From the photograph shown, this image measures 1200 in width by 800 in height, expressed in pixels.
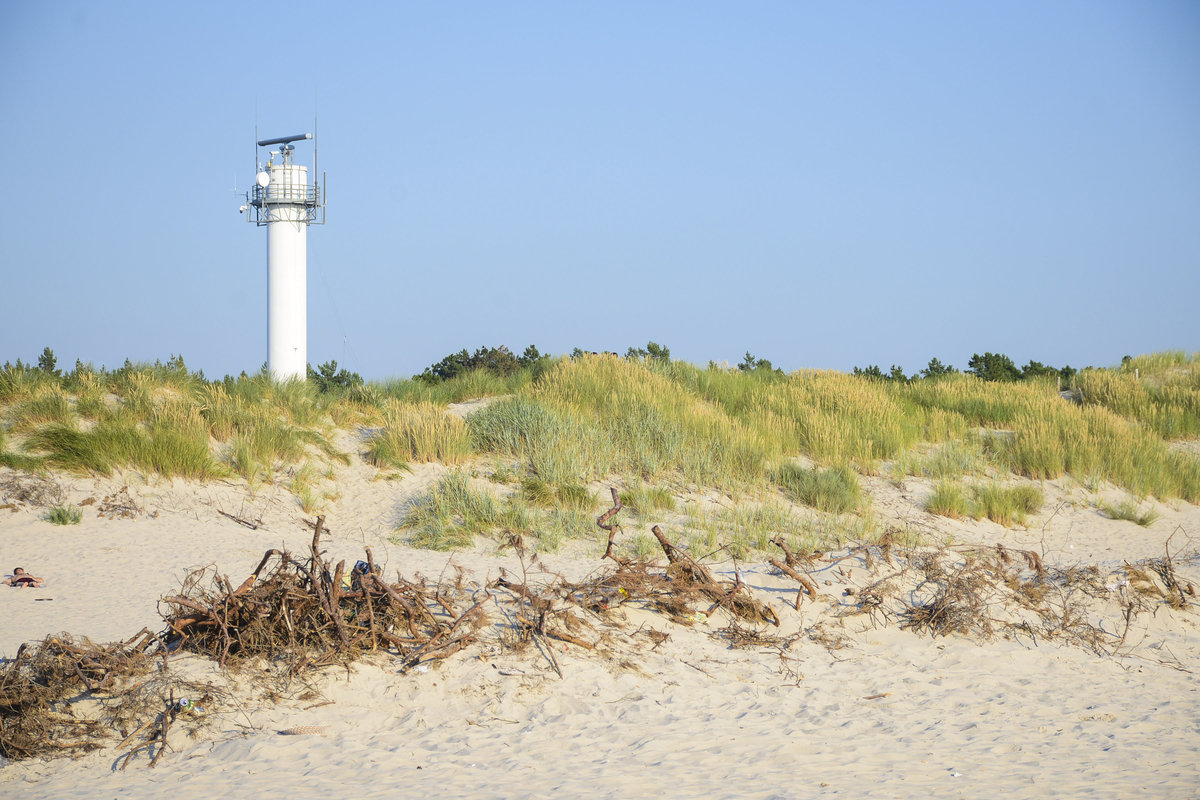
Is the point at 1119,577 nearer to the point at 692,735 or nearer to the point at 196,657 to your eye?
the point at 692,735

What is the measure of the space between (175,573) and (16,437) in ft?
14.3

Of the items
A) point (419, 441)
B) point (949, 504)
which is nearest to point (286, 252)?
point (419, 441)

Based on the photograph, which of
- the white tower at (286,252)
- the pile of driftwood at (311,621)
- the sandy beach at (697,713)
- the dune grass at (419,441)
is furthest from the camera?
the white tower at (286,252)

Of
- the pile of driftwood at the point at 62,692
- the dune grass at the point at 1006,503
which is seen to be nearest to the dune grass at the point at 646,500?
the dune grass at the point at 1006,503

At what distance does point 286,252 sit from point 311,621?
1514 cm

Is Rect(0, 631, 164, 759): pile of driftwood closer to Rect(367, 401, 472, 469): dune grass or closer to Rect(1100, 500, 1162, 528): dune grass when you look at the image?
Rect(367, 401, 472, 469): dune grass

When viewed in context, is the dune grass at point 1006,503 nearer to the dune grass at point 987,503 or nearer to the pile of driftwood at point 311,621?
the dune grass at point 987,503

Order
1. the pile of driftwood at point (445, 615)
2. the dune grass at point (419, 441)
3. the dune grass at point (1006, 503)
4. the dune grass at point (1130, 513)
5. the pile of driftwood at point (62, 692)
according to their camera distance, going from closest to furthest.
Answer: the pile of driftwood at point (62, 692) → the pile of driftwood at point (445, 615) → the dune grass at point (1006, 503) → the dune grass at point (1130, 513) → the dune grass at point (419, 441)

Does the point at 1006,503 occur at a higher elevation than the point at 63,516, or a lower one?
lower

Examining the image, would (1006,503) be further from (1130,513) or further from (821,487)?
(821,487)

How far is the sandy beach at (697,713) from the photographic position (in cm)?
411

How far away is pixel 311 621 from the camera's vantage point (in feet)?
17.5

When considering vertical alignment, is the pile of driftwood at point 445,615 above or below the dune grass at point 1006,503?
below

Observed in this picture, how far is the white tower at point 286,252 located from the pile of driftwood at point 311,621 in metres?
13.9
